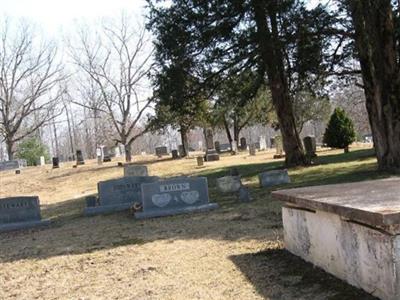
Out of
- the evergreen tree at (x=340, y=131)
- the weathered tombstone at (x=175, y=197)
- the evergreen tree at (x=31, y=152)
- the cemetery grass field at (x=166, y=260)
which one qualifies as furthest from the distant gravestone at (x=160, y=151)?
the weathered tombstone at (x=175, y=197)

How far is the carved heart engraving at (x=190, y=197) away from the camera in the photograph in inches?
441

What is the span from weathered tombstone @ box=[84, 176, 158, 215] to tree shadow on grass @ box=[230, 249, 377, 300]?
22.3 ft

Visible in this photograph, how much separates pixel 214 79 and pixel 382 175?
751cm

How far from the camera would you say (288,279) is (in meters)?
5.09

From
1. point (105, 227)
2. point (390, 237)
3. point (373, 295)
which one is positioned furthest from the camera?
point (105, 227)

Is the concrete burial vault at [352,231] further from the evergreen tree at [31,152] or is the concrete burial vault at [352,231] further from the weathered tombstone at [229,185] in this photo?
the evergreen tree at [31,152]

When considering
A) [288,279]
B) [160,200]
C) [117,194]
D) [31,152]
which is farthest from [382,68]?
[31,152]

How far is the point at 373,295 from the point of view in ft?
13.7

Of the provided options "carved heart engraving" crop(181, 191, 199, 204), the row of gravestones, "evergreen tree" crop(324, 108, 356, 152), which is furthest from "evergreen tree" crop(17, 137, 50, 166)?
"carved heart engraving" crop(181, 191, 199, 204)

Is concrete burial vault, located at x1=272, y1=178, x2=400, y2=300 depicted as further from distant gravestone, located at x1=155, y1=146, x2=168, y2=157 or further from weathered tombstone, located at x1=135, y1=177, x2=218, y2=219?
distant gravestone, located at x1=155, y1=146, x2=168, y2=157

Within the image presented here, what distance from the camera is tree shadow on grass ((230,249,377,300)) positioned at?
448 centimetres

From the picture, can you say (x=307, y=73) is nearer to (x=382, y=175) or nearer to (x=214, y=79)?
(x=214, y=79)

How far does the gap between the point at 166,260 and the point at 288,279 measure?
2.02 meters

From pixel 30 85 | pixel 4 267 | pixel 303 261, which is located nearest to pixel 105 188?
pixel 4 267
